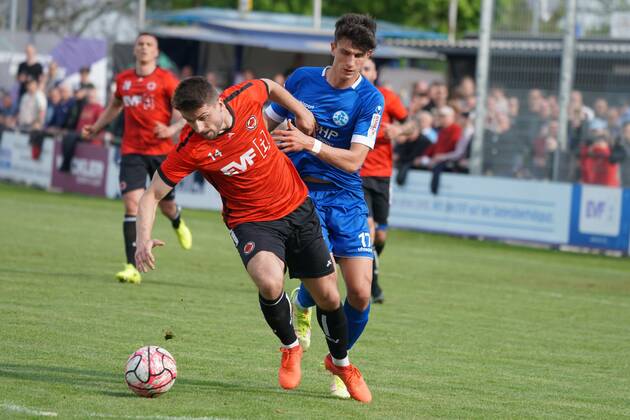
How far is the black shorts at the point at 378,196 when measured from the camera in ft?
42.3

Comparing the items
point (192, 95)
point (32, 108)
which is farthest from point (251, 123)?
point (32, 108)

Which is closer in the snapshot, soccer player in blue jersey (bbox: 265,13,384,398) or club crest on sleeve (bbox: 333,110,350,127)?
soccer player in blue jersey (bbox: 265,13,384,398)

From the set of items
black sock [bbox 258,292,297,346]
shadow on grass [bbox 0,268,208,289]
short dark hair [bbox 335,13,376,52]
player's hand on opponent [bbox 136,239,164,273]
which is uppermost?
short dark hair [bbox 335,13,376,52]

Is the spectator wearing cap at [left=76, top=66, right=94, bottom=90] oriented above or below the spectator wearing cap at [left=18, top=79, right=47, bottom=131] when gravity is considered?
above

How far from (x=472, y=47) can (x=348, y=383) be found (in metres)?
20.5

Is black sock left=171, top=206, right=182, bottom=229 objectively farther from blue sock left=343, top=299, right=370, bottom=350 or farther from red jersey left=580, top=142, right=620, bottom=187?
red jersey left=580, top=142, right=620, bottom=187

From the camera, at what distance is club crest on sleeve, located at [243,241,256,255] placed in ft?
24.5

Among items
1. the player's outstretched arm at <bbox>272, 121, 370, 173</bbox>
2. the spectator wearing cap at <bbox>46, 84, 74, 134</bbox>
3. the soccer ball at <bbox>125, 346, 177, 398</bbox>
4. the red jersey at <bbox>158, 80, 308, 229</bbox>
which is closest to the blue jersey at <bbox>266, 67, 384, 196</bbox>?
the player's outstretched arm at <bbox>272, 121, 370, 173</bbox>

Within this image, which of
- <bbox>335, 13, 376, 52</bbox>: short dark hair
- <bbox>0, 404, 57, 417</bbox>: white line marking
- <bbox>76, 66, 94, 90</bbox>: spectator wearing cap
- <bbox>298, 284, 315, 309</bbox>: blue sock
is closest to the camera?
<bbox>0, 404, 57, 417</bbox>: white line marking

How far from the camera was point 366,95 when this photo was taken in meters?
8.29

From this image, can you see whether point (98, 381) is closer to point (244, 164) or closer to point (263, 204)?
point (263, 204)

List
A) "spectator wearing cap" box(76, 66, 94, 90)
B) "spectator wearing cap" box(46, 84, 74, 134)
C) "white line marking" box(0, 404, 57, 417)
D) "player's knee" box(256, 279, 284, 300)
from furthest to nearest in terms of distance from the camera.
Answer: "spectator wearing cap" box(76, 66, 94, 90) < "spectator wearing cap" box(46, 84, 74, 134) < "player's knee" box(256, 279, 284, 300) < "white line marking" box(0, 404, 57, 417)

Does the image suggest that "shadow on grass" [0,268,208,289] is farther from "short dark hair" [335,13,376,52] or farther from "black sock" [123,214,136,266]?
"short dark hair" [335,13,376,52]

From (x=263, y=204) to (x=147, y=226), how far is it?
0.77 metres
